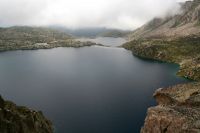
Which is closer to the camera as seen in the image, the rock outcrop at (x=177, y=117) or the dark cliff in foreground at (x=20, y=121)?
the rock outcrop at (x=177, y=117)

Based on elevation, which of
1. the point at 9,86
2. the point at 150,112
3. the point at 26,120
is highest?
the point at 150,112

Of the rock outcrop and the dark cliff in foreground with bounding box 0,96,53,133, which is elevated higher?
the rock outcrop

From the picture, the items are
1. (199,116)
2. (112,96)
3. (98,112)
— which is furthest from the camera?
(112,96)

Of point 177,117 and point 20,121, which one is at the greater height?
point 177,117

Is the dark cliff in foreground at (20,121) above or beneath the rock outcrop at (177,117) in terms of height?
beneath

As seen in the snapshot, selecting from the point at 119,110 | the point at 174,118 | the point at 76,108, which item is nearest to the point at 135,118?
the point at 119,110

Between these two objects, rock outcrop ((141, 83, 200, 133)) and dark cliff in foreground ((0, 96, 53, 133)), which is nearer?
rock outcrop ((141, 83, 200, 133))

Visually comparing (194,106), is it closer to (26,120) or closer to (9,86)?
(26,120)

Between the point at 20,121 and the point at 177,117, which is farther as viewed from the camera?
the point at 20,121
